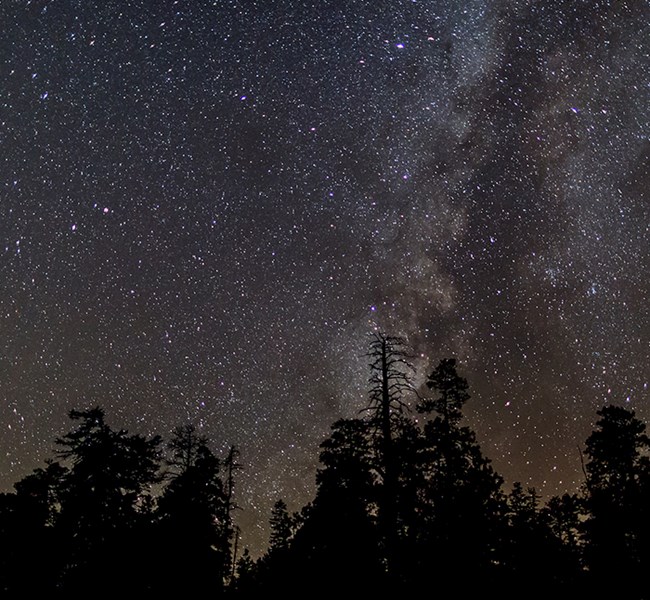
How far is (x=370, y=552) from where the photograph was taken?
15.9 m

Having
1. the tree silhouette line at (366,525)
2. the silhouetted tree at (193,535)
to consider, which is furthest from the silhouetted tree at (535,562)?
the silhouetted tree at (193,535)

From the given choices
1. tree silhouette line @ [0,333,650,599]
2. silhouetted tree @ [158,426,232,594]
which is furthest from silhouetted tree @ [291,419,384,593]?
silhouetted tree @ [158,426,232,594]

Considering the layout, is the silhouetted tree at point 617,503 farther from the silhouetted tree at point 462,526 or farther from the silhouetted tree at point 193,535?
the silhouetted tree at point 193,535

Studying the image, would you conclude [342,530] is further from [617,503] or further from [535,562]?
[617,503]

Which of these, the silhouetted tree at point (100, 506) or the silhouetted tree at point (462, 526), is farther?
the silhouetted tree at point (100, 506)

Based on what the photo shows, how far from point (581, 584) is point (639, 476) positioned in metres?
5.82

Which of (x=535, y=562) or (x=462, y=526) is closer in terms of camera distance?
(x=462, y=526)

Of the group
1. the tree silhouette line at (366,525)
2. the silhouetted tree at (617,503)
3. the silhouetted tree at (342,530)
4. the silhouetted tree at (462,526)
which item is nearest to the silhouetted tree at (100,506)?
the tree silhouette line at (366,525)

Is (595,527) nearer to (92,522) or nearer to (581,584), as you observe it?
(581,584)

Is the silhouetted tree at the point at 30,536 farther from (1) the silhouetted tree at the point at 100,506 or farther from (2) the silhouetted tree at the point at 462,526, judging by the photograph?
(2) the silhouetted tree at the point at 462,526

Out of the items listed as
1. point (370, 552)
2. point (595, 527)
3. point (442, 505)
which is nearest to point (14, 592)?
point (370, 552)

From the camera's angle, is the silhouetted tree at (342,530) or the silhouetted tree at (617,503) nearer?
the silhouetted tree at (342,530)

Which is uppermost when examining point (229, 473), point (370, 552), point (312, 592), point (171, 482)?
point (229, 473)

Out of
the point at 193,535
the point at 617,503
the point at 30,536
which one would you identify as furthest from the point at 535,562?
the point at 30,536
